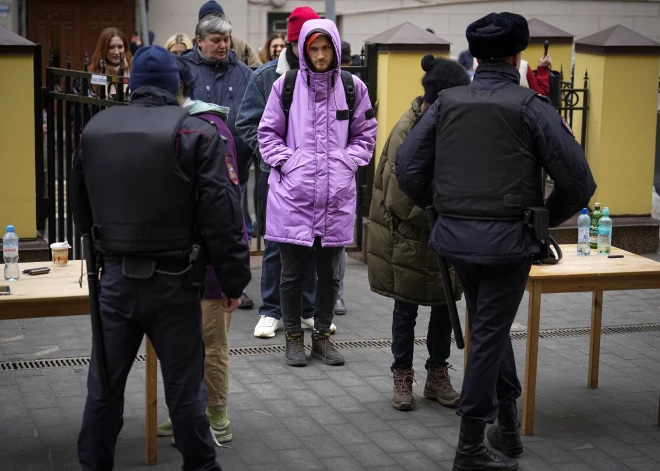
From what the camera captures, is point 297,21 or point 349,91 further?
point 297,21

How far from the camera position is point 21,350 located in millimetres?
6855

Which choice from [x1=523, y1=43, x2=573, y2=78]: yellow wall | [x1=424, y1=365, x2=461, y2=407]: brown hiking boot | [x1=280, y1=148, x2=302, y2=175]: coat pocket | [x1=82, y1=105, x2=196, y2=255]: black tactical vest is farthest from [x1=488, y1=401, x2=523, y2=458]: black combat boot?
[x1=523, y1=43, x2=573, y2=78]: yellow wall

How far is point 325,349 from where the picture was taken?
671 cm

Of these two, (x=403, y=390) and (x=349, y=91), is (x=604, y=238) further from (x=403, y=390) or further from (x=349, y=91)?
(x=349, y=91)

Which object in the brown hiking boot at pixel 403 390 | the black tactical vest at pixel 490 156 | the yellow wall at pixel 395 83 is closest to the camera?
the black tactical vest at pixel 490 156

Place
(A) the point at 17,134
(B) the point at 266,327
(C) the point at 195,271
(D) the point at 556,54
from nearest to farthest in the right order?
(C) the point at 195,271, (B) the point at 266,327, (A) the point at 17,134, (D) the point at 556,54

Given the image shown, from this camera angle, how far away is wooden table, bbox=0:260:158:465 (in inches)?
192

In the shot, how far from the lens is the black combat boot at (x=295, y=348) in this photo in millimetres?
6613

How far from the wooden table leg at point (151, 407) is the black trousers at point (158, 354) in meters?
0.57

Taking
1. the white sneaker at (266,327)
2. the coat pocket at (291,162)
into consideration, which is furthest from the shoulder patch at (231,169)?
the white sneaker at (266,327)

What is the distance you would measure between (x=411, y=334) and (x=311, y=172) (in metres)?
1.19

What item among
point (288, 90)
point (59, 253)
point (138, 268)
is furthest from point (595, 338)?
point (138, 268)

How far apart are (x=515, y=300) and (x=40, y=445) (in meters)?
2.29

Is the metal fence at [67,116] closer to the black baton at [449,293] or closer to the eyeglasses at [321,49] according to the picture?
the eyeglasses at [321,49]
